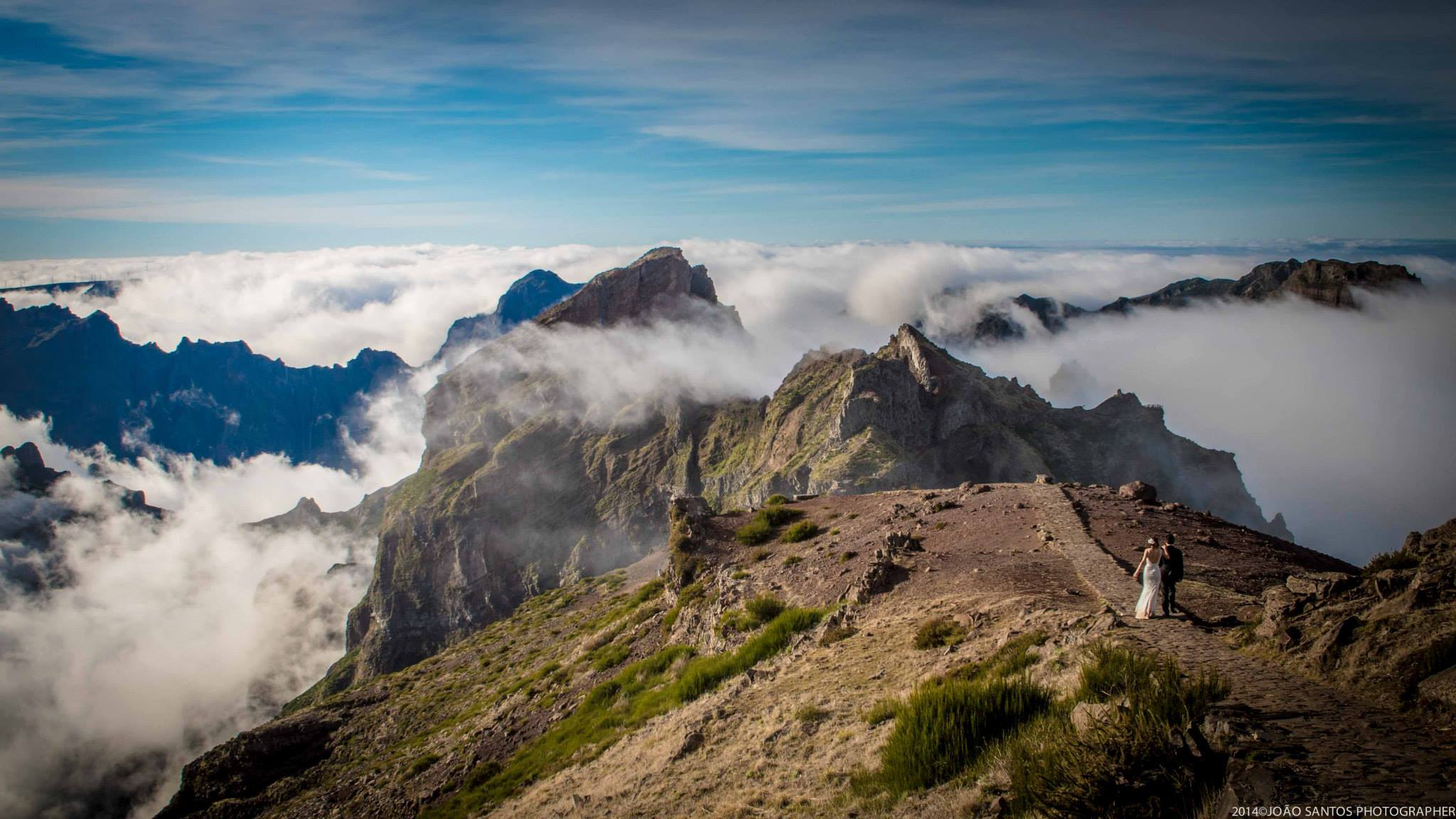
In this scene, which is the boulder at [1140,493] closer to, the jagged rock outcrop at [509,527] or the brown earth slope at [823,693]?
the brown earth slope at [823,693]

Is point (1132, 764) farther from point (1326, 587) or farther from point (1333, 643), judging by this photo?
point (1326, 587)

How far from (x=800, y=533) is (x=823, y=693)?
1961 centimetres

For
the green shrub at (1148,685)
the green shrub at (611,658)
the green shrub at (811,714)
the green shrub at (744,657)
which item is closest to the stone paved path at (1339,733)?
the green shrub at (1148,685)

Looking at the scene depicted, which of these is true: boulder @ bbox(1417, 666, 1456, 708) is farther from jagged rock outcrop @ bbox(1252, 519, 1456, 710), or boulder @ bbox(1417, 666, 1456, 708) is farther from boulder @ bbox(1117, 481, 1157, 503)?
boulder @ bbox(1117, 481, 1157, 503)

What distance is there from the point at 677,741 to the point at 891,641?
6.12 metres

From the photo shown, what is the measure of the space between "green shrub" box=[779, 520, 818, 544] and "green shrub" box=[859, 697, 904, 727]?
69.6 feet

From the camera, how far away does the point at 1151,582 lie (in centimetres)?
1527

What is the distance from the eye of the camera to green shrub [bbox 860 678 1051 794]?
9.75m

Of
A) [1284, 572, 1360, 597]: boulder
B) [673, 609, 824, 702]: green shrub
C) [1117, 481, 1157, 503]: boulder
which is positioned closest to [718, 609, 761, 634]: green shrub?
[673, 609, 824, 702]: green shrub

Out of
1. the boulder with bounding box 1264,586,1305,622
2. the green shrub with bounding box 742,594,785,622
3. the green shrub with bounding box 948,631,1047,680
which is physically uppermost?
the boulder with bounding box 1264,586,1305,622

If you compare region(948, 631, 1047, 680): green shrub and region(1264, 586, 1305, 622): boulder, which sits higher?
region(1264, 586, 1305, 622): boulder

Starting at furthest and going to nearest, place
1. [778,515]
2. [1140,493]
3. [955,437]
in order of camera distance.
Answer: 1. [955,437]
2. [778,515]
3. [1140,493]

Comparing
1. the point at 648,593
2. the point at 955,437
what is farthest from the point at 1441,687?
the point at 955,437

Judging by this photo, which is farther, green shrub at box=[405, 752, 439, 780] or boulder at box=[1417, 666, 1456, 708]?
green shrub at box=[405, 752, 439, 780]
